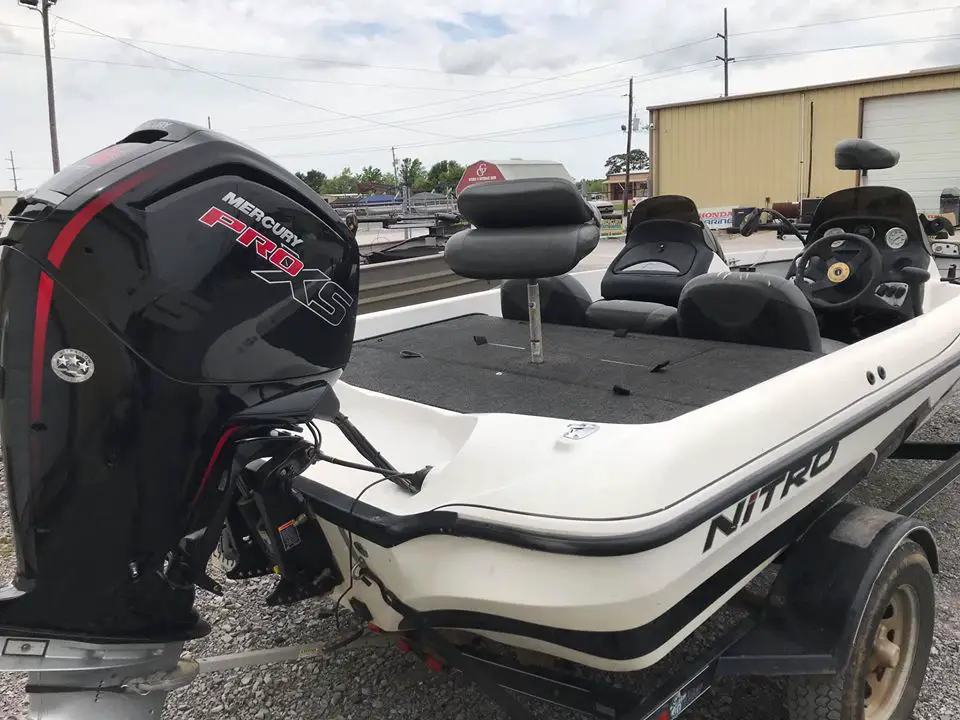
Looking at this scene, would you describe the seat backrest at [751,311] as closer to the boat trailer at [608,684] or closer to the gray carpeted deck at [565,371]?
the gray carpeted deck at [565,371]

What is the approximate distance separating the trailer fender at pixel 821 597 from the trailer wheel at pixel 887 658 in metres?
0.05

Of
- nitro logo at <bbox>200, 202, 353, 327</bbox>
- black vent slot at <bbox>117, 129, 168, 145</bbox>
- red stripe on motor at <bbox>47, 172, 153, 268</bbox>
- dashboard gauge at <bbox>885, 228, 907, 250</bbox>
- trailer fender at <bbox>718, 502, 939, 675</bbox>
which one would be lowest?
trailer fender at <bbox>718, 502, 939, 675</bbox>

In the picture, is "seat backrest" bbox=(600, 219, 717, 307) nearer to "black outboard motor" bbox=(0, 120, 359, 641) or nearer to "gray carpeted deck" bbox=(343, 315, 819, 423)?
"gray carpeted deck" bbox=(343, 315, 819, 423)

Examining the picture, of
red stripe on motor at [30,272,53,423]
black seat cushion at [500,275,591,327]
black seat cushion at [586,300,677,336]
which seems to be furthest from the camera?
black seat cushion at [500,275,591,327]

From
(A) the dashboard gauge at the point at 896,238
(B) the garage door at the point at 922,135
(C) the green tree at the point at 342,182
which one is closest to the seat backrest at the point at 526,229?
(A) the dashboard gauge at the point at 896,238

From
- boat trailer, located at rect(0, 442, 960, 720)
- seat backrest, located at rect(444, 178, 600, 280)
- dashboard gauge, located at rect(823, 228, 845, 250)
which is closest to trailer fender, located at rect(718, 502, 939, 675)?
boat trailer, located at rect(0, 442, 960, 720)

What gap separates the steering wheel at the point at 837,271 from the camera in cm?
332

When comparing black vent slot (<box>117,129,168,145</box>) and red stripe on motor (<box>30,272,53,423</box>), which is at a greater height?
black vent slot (<box>117,129,168,145</box>)

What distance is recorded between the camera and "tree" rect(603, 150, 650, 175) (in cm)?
6146

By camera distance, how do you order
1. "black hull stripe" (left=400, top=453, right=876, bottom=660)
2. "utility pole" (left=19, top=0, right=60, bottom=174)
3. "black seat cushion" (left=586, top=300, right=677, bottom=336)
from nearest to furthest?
"black hull stripe" (left=400, top=453, right=876, bottom=660) → "black seat cushion" (left=586, top=300, right=677, bottom=336) → "utility pole" (left=19, top=0, right=60, bottom=174)

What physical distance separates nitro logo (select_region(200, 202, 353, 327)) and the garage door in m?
19.1

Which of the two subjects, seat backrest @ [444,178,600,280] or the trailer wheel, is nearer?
the trailer wheel

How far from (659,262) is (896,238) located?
1035 millimetres

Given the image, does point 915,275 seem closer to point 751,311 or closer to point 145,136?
point 751,311
